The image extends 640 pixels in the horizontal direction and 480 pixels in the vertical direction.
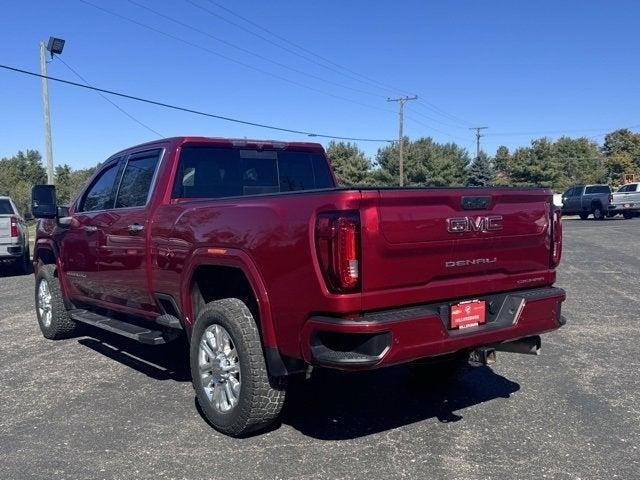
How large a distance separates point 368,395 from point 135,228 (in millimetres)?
2316

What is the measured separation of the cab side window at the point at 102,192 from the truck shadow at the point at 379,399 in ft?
8.40

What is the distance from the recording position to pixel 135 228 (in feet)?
17.2

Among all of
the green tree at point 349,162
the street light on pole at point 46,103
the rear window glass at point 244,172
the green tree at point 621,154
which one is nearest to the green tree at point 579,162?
the green tree at point 621,154

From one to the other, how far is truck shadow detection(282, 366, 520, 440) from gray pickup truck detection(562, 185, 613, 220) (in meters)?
30.9

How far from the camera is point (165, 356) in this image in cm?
640

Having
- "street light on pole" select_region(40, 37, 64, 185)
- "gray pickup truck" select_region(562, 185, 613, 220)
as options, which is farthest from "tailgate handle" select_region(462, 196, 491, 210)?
"gray pickup truck" select_region(562, 185, 613, 220)

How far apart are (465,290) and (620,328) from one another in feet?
14.1

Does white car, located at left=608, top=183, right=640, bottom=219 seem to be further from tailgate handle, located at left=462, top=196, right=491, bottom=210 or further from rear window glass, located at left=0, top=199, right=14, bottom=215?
tailgate handle, located at left=462, top=196, right=491, bottom=210

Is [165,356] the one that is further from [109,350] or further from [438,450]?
[438,450]

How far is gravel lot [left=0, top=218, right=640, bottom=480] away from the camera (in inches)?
148

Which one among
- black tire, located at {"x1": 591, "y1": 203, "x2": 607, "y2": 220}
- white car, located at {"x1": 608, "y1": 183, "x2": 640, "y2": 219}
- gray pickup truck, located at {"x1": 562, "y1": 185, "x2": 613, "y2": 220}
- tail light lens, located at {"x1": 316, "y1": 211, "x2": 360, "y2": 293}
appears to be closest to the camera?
tail light lens, located at {"x1": 316, "y1": 211, "x2": 360, "y2": 293}

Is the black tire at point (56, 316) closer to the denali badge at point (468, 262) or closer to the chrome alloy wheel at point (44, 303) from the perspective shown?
the chrome alloy wheel at point (44, 303)

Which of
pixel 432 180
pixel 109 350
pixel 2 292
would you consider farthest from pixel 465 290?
pixel 432 180

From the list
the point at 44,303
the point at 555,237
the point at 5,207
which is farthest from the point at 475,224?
the point at 5,207
